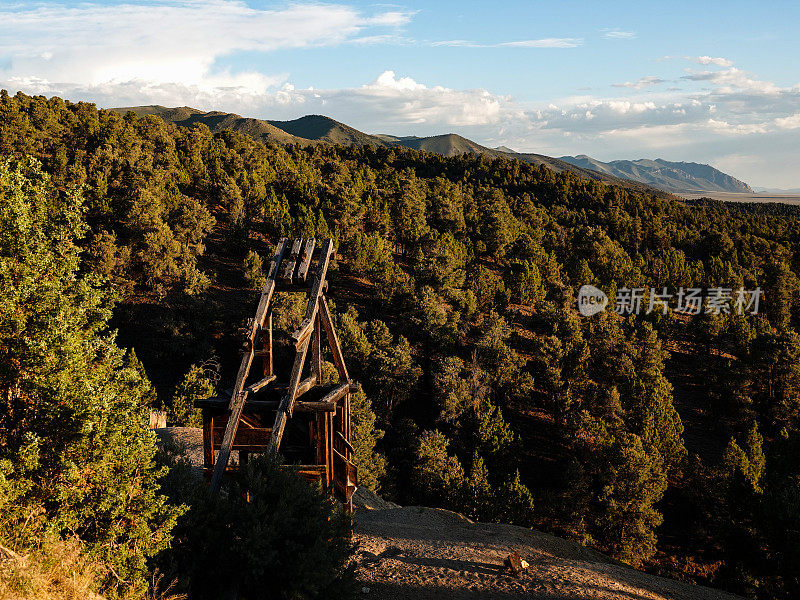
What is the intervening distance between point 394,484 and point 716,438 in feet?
94.1

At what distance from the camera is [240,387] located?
10.1 m

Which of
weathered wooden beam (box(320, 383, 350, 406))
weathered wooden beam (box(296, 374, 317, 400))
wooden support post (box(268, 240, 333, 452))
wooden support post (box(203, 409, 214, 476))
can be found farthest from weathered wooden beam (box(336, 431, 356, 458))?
wooden support post (box(203, 409, 214, 476))

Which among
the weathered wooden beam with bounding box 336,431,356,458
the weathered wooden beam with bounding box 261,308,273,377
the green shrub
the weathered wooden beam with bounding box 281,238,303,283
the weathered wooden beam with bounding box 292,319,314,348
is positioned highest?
the weathered wooden beam with bounding box 281,238,303,283

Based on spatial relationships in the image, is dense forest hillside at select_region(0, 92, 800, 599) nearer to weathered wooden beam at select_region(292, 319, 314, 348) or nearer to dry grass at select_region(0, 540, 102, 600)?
dry grass at select_region(0, 540, 102, 600)

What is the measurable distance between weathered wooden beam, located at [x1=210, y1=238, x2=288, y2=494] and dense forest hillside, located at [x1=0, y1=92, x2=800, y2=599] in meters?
1.94

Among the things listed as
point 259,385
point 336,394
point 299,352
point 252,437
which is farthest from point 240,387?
point 336,394

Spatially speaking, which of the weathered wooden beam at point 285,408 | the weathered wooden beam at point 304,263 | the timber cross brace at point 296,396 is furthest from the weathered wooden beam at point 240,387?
the weathered wooden beam at point 285,408

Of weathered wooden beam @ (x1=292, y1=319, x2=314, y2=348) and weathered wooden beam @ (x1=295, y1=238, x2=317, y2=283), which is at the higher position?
weathered wooden beam @ (x1=295, y1=238, x2=317, y2=283)

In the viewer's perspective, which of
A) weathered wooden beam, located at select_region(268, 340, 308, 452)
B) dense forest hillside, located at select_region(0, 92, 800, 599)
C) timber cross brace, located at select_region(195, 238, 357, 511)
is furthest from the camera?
dense forest hillside, located at select_region(0, 92, 800, 599)

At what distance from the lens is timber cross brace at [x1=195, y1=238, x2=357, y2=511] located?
10445mm

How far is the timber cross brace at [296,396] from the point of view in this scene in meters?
10.4

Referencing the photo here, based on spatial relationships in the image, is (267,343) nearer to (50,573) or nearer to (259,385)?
(259,385)

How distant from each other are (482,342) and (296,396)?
33.3 m

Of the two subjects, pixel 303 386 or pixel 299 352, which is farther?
pixel 303 386
